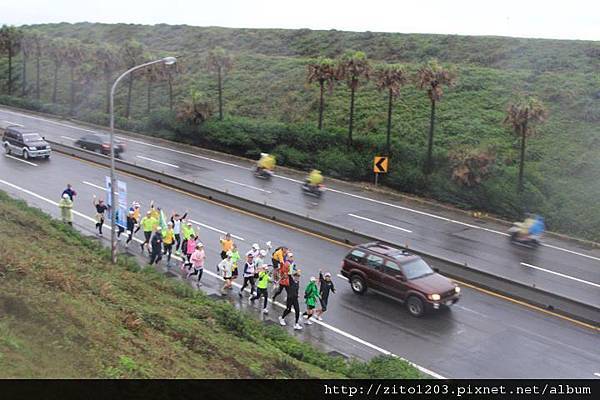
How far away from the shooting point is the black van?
40.4m

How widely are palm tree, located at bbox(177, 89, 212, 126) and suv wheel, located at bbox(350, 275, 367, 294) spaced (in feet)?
105

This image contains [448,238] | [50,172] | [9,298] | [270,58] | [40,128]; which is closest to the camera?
[9,298]

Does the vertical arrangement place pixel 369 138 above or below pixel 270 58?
below

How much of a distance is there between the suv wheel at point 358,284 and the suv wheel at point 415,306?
1.81m

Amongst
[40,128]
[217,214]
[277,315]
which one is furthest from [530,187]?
[40,128]

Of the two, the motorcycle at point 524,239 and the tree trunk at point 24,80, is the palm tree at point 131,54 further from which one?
the motorcycle at point 524,239

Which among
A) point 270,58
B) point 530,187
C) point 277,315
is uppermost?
point 270,58

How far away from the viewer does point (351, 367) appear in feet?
48.5

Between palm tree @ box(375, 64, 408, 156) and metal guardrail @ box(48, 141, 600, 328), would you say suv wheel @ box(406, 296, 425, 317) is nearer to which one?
metal guardrail @ box(48, 141, 600, 328)

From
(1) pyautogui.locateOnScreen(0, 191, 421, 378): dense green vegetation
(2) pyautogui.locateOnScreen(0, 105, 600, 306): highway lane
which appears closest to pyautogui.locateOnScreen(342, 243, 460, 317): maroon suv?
(1) pyautogui.locateOnScreen(0, 191, 421, 378): dense green vegetation

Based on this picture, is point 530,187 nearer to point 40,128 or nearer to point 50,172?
point 50,172

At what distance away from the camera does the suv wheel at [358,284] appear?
21.1 metres

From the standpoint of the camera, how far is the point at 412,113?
5012cm
